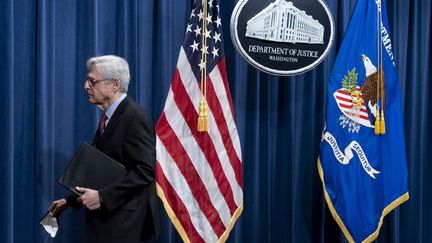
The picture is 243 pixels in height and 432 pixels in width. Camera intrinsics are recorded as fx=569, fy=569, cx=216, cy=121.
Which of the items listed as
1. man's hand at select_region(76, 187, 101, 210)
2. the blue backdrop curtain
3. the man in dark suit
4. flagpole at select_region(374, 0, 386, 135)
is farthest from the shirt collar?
flagpole at select_region(374, 0, 386, 135)

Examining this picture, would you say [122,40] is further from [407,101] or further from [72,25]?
[407,101]

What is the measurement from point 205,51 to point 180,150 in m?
0.53

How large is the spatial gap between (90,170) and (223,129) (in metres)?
0.90

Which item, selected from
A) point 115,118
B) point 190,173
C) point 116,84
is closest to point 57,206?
point 115,118

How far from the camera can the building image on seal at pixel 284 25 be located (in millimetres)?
3109

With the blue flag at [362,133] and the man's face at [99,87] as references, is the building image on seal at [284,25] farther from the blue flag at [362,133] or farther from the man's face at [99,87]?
the man's face at [99,87]

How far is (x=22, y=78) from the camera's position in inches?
113

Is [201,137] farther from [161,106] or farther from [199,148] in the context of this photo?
[161,106]

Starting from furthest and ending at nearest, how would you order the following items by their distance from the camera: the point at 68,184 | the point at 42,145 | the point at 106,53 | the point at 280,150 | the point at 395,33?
1. the point at 395,33
2. the point at 280,150
3. the point at 106,53
4. the point at 42,145
5. the point at 68,184

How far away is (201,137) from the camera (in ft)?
9.78

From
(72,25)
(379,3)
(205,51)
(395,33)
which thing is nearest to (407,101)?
(395,33)

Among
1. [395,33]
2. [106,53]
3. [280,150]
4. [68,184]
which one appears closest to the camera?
[68,184]

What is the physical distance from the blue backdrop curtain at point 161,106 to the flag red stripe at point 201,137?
26cm

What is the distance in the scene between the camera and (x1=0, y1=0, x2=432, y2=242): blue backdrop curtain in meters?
2.87
